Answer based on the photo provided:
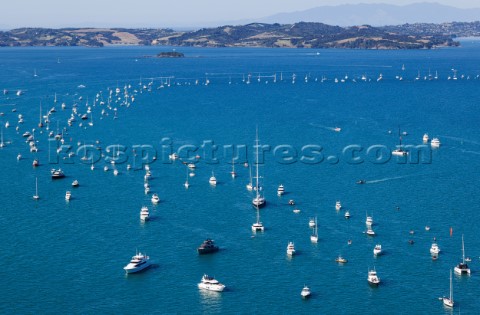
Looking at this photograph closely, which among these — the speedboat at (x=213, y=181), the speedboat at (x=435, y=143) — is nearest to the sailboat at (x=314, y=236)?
the speedboat at (x=213, y=181)

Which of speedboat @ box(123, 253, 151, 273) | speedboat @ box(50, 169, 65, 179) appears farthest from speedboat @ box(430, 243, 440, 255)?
speedboat @ box(50, 169, 65, 179)

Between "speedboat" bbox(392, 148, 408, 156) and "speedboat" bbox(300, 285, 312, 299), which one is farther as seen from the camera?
"speedboat" bbox(392, 148, 408, 156)

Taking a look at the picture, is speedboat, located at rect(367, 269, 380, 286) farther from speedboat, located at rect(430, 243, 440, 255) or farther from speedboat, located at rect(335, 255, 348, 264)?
speedboat, located at rect(430, 243, 440, 255)

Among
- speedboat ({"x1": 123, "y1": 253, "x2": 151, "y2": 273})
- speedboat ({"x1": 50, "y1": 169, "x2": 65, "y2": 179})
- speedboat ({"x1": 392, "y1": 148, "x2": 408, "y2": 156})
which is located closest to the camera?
speedboat ({"x1": 123, "y1": 253, "x2": 151, "y2": 273})

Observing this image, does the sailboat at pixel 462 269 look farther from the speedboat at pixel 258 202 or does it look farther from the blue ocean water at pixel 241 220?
the speedboat at pixel 258 202

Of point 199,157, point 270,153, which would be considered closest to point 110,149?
point 199,157

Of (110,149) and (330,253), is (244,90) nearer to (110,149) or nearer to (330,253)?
(110,149)
